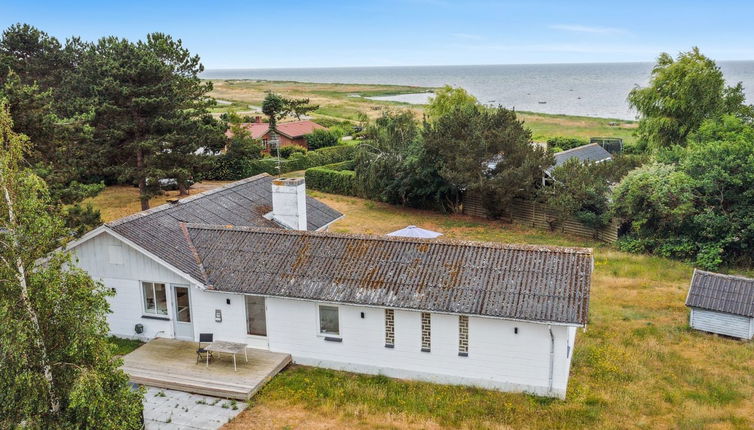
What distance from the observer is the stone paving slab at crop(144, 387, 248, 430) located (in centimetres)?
1410

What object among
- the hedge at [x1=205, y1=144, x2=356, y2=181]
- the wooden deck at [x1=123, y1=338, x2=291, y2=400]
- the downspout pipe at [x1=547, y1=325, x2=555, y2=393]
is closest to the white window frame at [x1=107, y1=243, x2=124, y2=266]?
the wooden deck at [x1=123, y1=338, x2=291, y2=400]

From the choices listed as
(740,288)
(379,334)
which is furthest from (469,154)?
(379,334)

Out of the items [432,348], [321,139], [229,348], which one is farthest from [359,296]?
[321,139]

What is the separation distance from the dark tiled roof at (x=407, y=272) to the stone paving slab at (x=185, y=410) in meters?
3.21

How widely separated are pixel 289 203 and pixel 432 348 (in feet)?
31.1

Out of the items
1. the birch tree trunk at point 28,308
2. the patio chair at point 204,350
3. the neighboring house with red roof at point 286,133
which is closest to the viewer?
the birch tree trunk at point 28,308

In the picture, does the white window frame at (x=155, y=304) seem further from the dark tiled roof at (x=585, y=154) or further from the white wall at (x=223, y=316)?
the dark tiled roof at (x=585, y=154)

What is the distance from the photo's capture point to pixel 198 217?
21266 mm

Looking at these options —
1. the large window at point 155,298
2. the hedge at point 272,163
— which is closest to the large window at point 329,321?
the large window at point 155,298

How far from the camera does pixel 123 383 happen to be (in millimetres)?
10039

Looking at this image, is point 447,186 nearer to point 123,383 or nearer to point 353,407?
point 353,407

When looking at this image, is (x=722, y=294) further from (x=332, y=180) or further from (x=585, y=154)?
(x=332, y=180)

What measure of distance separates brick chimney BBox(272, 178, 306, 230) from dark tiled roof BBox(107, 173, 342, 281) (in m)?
0.62

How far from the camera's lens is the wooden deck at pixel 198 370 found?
15.5m
